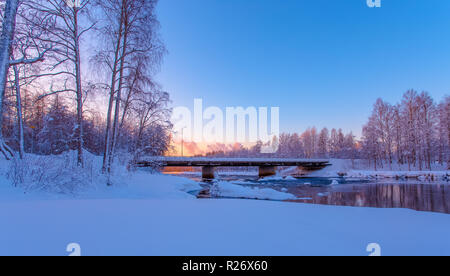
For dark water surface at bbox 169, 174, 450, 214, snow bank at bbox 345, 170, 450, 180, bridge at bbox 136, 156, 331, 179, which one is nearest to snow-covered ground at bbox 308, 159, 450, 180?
snow bank at bbox 345, 170, 450, 180

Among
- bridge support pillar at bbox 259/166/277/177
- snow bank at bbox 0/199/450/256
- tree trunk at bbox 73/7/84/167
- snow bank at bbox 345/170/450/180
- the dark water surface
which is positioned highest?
tree trunk at bbox 73/7/84/167

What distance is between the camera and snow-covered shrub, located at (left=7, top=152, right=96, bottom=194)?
19.1 ft

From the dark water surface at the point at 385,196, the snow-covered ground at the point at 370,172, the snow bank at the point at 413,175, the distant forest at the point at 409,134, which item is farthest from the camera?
the distant forest at the point at 409,134

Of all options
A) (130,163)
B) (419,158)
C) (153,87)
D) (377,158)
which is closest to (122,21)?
(153,87)

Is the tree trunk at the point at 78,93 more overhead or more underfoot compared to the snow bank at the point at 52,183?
more overhead

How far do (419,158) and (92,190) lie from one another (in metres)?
48.7

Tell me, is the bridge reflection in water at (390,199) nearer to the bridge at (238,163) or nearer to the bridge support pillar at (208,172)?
the bridge at (238,163)

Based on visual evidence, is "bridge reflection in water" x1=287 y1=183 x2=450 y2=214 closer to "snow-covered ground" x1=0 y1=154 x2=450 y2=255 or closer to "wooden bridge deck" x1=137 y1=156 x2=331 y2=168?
"snow-covered ground" x1=0 y1=154 x2=450 y2=255

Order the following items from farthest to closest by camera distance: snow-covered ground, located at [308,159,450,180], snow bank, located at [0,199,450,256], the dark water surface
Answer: snow-covered ground, located at [308,159,450,180]
the dark water surface
snow bank, located at [0,199,450,256]

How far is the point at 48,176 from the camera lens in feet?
20.2

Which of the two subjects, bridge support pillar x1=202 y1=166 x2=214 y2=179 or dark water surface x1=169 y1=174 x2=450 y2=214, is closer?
dark water surface x1=169 y1=174 x2=450 y2=214

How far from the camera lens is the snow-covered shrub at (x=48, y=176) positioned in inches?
229

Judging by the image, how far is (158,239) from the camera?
2.40 meters

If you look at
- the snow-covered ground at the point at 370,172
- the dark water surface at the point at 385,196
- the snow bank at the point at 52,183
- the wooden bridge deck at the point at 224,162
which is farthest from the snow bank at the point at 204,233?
the snow-covered ground at the point at 370,172
